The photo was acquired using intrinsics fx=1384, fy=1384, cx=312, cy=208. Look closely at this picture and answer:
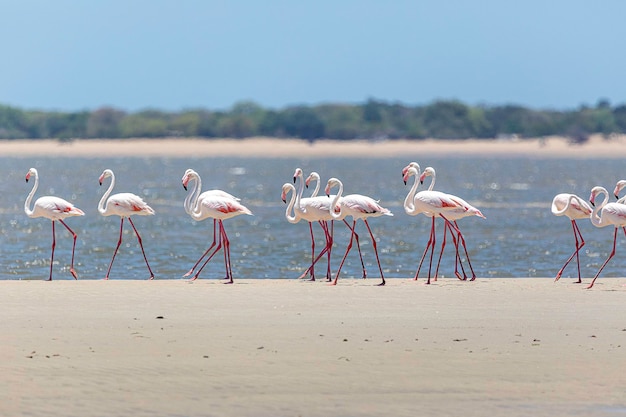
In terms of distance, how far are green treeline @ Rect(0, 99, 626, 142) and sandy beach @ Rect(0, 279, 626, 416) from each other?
3445 inches

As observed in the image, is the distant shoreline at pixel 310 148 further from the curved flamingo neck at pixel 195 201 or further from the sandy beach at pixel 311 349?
the sandy beach at pixel 311 349

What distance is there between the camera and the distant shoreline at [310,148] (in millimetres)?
92000

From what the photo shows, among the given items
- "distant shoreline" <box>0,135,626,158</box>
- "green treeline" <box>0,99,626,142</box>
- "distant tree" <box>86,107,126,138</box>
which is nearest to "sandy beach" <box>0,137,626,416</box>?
"distant shoreline" <box>0,135,626,158</box>

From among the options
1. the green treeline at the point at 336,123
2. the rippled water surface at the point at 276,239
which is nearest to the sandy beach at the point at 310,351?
the rippled water surface at the point at 276,239

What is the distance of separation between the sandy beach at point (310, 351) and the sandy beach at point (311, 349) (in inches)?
0.6

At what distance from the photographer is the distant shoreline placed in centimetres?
9200

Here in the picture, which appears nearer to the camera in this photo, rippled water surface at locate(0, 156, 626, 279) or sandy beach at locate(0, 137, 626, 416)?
sandy beach at locate(0, 137, 626, 416)

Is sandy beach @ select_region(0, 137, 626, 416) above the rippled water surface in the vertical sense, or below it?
above

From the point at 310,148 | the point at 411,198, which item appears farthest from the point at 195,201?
the point at 310,148

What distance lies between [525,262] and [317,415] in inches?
435

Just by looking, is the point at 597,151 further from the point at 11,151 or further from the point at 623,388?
the point at 623,388

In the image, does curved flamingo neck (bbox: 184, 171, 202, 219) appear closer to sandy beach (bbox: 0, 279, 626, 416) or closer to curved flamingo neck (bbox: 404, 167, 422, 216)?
sandy beach (bbox: 0, 279, 626, 416)

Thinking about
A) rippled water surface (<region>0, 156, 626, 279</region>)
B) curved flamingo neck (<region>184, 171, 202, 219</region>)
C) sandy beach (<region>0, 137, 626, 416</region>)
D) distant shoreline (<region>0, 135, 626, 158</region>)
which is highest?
curved flamingo neck (<region>184, 171, 202, 219</region>)

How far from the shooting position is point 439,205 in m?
14.8
